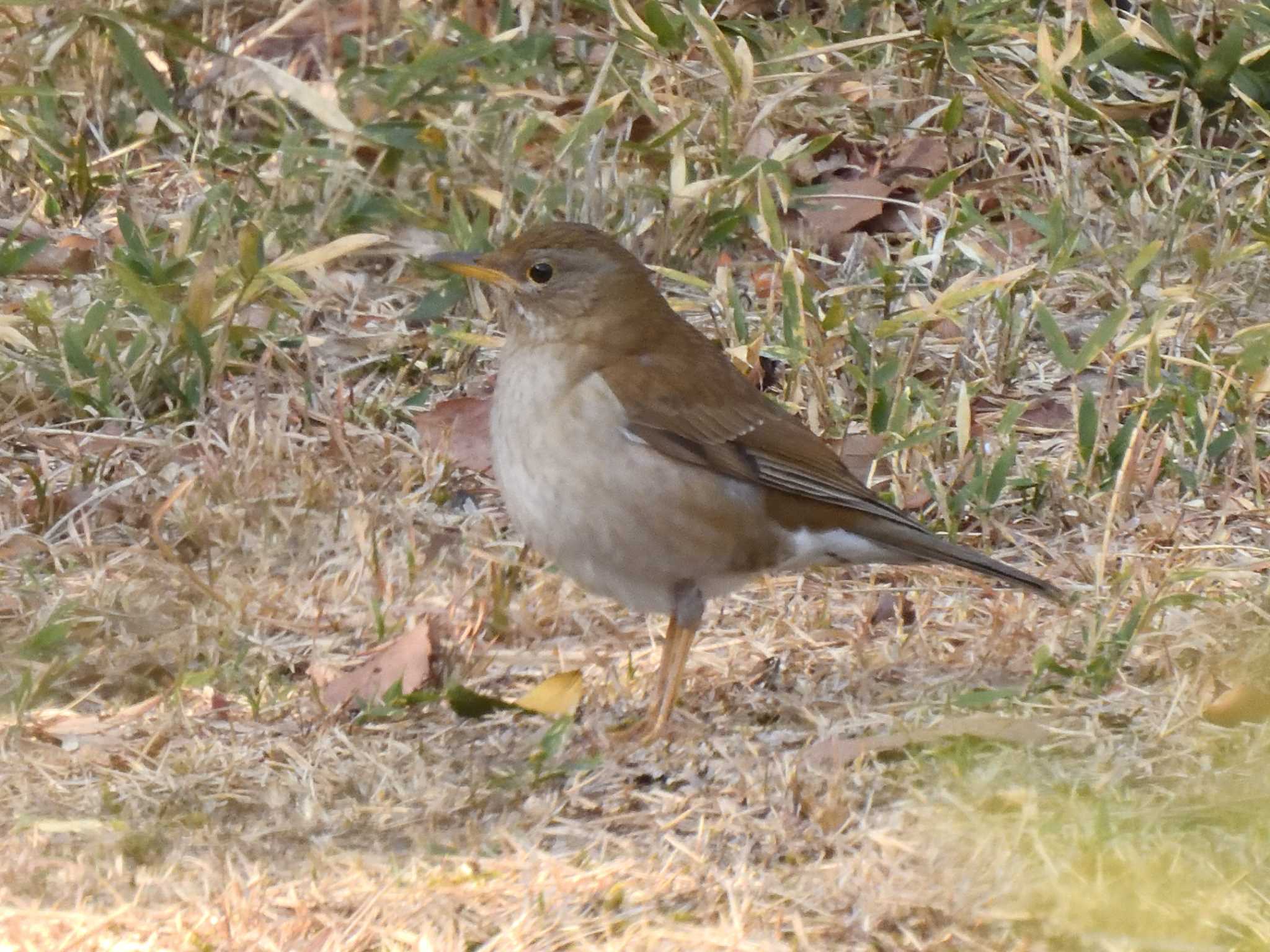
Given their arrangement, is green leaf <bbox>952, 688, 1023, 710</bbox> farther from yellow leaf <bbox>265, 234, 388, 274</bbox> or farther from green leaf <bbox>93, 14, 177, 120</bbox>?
green leaf <bbox>93, 14, 177, 120</bbox>

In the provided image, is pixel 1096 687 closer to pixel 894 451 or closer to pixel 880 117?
pixel 894 451

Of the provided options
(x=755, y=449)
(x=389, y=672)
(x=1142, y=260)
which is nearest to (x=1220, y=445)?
(x=1142, y=260)

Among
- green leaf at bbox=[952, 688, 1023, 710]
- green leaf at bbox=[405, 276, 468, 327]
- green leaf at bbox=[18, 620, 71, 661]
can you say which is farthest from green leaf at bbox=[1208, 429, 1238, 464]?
green leaf at bbox=[18, 620, 71, 661]

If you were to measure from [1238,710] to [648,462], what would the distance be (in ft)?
4.98

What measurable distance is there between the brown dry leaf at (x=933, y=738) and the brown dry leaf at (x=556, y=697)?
0.68m

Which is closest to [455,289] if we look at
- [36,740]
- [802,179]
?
[802,179]

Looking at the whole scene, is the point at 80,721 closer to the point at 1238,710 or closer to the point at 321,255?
the point at 321,255

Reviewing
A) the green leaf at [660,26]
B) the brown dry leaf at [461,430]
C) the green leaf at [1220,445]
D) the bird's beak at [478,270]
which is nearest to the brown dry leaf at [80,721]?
the bird's beak at [478,270]

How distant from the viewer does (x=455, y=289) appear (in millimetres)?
6777

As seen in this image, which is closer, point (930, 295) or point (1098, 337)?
point (1098, 337)

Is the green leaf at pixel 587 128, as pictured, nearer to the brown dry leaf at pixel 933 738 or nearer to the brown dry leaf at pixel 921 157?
the brown dry leaf at pixel 921 157

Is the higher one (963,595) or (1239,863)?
(1239,863)

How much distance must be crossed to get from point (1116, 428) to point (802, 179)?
2.06 metres

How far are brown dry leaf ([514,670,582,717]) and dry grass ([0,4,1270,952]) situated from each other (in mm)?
117
